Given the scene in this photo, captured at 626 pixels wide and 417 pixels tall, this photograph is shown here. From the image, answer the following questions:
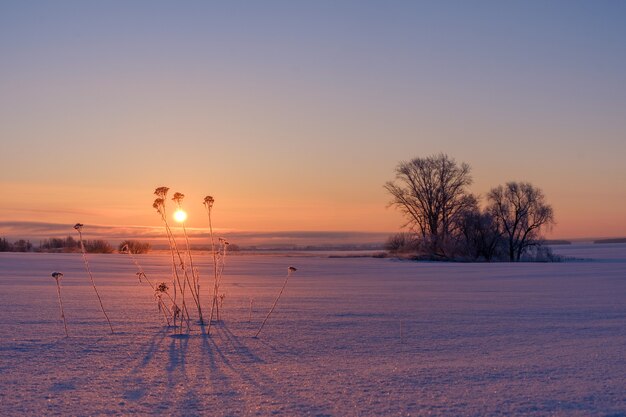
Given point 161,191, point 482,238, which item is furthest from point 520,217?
point 161,191

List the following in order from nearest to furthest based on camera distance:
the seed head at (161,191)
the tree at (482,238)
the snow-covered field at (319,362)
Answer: the snow-covered field at (319,362) → the seed head at (161,191) → the tree at (482,238)

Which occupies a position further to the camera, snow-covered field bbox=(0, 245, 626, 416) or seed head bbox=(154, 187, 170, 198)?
seed head bbox=(154, 187, 170, 198)

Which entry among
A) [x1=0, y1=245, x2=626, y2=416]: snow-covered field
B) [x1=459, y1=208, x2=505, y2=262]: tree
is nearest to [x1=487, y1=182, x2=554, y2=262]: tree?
[x1=459, y1=208, x2=505, y2=262]: tree

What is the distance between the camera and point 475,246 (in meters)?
42.5

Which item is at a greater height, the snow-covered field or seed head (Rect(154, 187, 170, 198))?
seed head (Rect(154, 187, 170, 198))

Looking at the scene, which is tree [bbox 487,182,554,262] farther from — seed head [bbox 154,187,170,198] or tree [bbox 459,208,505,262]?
seed head [bbox 154,187,170,198]

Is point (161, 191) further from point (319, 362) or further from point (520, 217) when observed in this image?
point (520, 217)

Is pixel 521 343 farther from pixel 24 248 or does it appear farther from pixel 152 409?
pixel 24 248

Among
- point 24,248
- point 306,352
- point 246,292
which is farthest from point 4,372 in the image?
point 24,248

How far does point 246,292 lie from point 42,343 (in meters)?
6.42

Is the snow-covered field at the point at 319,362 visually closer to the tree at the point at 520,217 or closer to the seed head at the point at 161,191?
the seed head at the point at 161,191

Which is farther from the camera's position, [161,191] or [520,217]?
[520,217]

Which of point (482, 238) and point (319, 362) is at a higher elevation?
point (482, 238)

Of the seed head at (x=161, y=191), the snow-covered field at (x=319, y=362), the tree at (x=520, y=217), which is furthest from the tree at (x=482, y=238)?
the seed head at (x=161, y=191)
